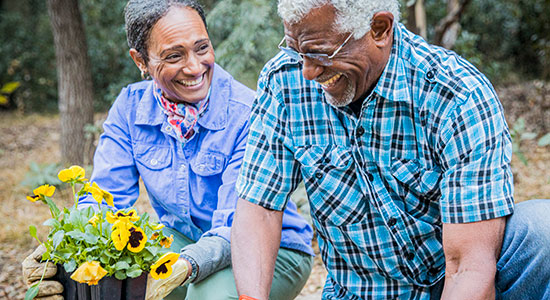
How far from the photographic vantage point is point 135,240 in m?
1.50

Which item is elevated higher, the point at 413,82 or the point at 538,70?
the point at 413,82

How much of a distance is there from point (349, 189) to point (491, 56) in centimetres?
952

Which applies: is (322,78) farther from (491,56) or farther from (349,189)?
(491,56)

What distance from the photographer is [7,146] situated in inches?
300

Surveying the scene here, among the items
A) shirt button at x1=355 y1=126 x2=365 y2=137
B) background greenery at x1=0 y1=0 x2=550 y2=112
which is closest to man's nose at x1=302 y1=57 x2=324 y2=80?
shirt button at x1=355 y1=126 x2=365 y2=137

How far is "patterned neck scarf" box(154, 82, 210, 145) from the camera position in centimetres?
218

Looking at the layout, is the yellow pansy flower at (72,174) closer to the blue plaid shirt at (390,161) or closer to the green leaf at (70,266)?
the green leaf at (70,266)

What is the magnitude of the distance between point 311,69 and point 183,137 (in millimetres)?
743

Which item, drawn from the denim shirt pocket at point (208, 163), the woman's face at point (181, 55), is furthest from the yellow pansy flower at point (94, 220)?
the woman's face at point (181, 55)

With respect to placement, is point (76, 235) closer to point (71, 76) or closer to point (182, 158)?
point (182, 158)

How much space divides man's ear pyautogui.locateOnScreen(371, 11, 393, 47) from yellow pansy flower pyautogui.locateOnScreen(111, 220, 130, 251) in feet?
2.74

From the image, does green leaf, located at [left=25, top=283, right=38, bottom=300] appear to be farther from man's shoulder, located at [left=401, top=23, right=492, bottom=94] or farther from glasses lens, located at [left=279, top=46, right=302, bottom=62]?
man's shoulder, located at [left=401, top=23, right=492, bottom=94]

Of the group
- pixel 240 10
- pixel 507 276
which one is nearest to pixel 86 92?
pixel 240 10

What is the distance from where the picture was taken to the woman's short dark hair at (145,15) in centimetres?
208
